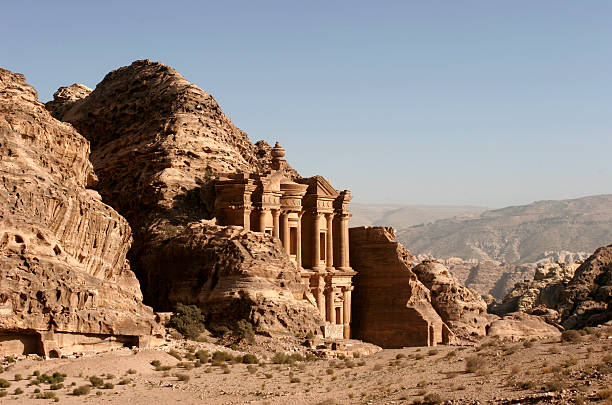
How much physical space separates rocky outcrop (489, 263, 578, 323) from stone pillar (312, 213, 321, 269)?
16.5 metres

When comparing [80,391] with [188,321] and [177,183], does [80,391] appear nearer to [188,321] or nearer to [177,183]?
[188,321]

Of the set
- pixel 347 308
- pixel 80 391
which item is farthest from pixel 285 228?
pixel 80 391

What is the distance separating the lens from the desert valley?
3025 centimetres

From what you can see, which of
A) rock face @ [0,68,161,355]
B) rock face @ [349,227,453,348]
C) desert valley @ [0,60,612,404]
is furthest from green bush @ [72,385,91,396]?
rock face @ [349,227,453,348]

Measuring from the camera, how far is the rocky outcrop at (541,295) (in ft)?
227

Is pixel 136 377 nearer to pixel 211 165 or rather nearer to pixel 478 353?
pixel 478 353

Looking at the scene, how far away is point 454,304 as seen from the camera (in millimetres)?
62031

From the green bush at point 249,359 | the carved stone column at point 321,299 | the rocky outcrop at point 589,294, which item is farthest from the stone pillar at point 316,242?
the green bush at point 249,359

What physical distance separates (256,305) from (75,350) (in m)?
12.3

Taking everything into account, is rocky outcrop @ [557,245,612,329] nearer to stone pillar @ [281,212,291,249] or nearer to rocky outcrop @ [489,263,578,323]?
rocky outcrop @ [489,263,578,323]

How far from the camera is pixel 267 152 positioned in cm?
6725

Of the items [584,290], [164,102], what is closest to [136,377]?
[164,102]

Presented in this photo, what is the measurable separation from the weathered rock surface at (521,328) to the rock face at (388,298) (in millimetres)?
4349

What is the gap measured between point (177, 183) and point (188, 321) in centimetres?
1324
